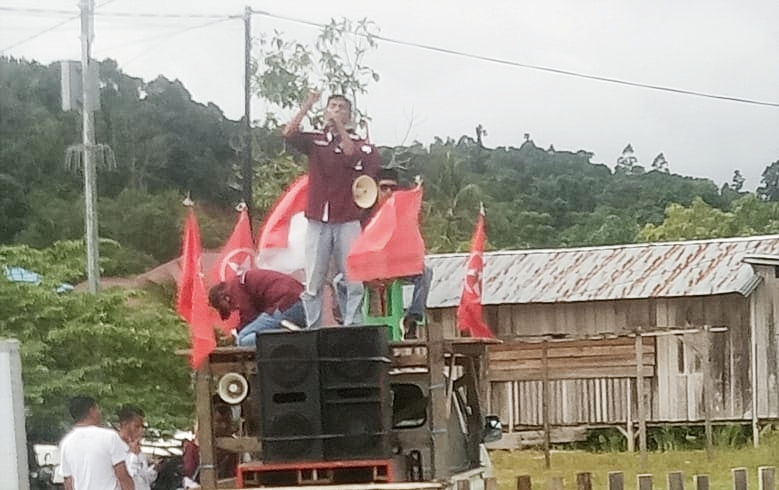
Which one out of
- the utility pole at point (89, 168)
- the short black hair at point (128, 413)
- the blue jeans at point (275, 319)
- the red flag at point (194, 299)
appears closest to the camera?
the red flag at point (194, 299)

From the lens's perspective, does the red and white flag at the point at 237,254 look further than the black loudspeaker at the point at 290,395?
Yes

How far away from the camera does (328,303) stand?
4.38 meters

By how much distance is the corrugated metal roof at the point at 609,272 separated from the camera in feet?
15.1

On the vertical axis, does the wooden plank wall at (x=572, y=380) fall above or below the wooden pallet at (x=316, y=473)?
above

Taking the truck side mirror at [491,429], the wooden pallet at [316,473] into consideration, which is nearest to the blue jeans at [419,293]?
the truck side mirror at [491,429]

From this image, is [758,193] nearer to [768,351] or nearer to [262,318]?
[768,351]

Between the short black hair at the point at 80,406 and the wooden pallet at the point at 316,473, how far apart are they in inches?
39.7

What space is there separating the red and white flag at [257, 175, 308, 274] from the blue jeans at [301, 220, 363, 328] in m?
0.10

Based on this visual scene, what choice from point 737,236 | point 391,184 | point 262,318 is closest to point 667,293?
point 737,236

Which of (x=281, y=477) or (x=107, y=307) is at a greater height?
(x=107, y=307)

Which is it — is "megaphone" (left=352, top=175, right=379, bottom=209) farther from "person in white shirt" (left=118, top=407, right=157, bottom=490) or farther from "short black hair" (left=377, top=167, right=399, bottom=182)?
"person in white shirt" (left=118, top=407, right=157, bottom=490)

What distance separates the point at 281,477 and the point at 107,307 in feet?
4.73

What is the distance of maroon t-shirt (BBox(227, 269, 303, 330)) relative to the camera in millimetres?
4441

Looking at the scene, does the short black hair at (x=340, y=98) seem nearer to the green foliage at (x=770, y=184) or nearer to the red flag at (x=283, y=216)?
the red flag at (x=283, y=216)
